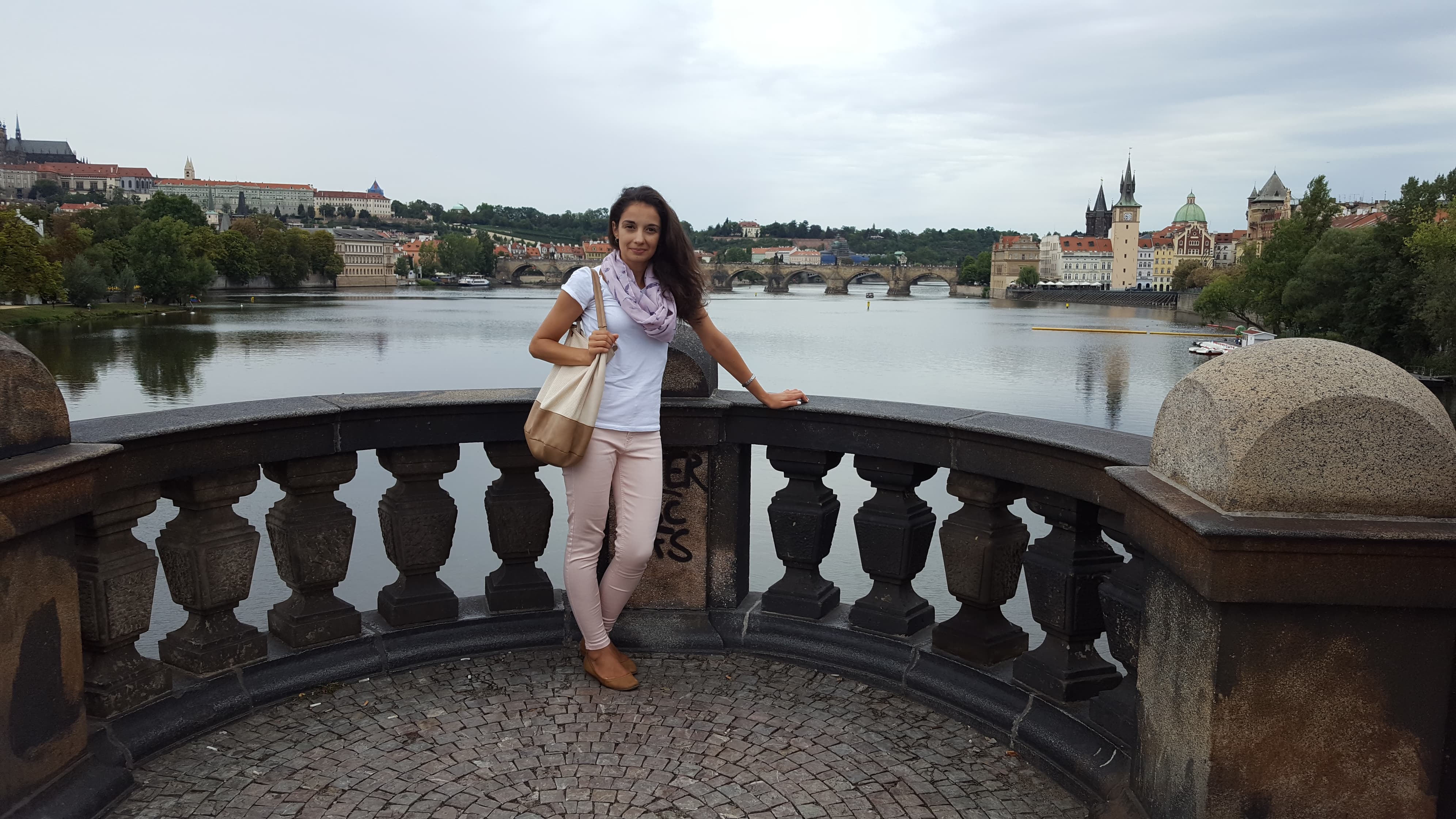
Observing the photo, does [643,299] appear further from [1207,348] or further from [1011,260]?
[1011,260]

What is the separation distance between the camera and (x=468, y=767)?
8.77 feet

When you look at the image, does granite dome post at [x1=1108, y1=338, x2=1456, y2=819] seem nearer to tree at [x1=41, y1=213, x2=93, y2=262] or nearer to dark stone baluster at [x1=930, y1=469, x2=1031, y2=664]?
dark stone baluster at [x1=930, y1=469, x2=1031, y2=664]

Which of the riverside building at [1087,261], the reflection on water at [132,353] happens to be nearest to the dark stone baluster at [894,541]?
the reflection on water at [132,353]

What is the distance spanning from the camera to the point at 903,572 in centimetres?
329

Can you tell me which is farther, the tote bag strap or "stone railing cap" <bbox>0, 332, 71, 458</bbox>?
the tote bag strap

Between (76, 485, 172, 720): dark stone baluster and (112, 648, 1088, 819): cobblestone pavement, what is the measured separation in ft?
0.73

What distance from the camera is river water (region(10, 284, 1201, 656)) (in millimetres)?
12039

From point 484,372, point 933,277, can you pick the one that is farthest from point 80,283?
point 933,277

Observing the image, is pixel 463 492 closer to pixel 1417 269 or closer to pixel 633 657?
pixel 633 657

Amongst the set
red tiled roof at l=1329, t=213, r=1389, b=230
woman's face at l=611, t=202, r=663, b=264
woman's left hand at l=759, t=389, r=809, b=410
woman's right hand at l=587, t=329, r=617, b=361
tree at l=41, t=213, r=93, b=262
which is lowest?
woman's left hand at l=759, t=389, r=809, b=410

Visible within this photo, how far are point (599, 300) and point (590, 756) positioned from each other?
123 centimetres

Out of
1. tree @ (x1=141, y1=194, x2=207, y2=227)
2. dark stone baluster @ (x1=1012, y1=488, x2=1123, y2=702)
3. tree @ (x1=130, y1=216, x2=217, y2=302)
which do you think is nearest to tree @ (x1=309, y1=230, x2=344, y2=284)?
tree @ (x1=141, y1=194, x2=207, y2=227)

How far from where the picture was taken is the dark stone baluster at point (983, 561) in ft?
9.94

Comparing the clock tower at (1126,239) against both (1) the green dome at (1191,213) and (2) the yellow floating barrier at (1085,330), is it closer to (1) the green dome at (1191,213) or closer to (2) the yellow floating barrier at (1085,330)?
(1) the green dome at (1191,213)
